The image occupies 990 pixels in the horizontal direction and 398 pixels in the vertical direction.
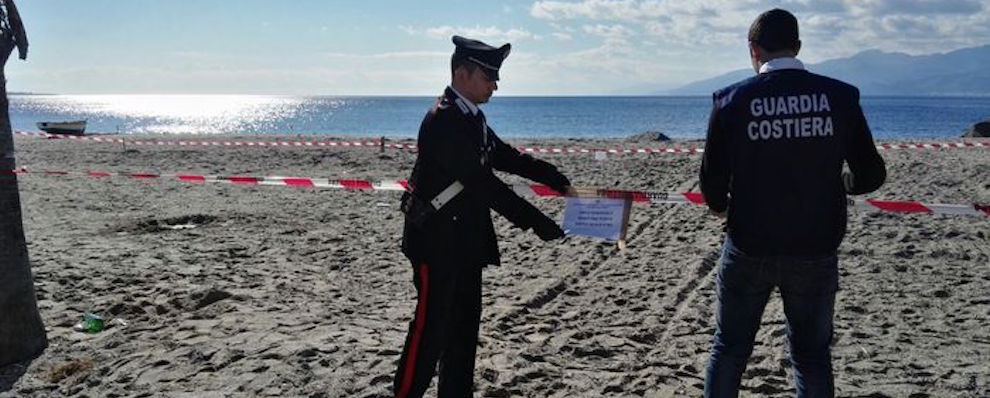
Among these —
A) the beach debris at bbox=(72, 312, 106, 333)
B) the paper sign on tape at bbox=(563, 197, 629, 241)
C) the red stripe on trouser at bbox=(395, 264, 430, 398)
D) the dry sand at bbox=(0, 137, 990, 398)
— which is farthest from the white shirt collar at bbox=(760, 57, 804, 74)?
the beach debris at bbox=(72, 312, 106, 333)

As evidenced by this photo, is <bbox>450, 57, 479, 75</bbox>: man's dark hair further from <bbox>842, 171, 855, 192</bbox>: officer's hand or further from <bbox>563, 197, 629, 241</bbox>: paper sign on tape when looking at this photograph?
<bbox>842, 171, 855, 192</bbox>: officer's hand

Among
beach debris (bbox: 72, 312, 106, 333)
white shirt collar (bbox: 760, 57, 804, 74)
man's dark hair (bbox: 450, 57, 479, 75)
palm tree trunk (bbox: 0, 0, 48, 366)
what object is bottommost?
beach debris (bbox: 72, 312, 106, 333)

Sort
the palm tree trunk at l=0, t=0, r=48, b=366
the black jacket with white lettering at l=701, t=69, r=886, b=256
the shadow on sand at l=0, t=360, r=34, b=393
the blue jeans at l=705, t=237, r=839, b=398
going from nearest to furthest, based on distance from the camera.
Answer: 1. the black jacket with white lettering at l=701, t=69, r=886, b=256
2. the blue jeans at l=705, t=237, r=839, b=398
3. the shadow on sand at l=0, t=360, r=34, b=393
4. the palm tree trunk at l=0, t=0, r=48, b=366

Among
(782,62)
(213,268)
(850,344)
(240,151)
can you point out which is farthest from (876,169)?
(240,151)

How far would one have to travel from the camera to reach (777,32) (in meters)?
3.23

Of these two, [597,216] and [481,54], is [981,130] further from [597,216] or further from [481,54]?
[481,54]

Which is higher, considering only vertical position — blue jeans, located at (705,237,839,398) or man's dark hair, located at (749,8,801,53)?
man's dark hair, located at (749,8,801,53)

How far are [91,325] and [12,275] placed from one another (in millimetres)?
809

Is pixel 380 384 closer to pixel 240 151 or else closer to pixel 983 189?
pixel 983 189

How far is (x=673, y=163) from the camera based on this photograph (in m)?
17.9

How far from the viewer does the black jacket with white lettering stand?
3182mm

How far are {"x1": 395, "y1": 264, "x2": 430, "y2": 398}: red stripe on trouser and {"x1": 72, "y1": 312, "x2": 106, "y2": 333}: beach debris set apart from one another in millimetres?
3273

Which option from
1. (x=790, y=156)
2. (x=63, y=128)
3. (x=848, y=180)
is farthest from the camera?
(x=63, y=128)

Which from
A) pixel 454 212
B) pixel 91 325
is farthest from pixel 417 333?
pixel 91 325
